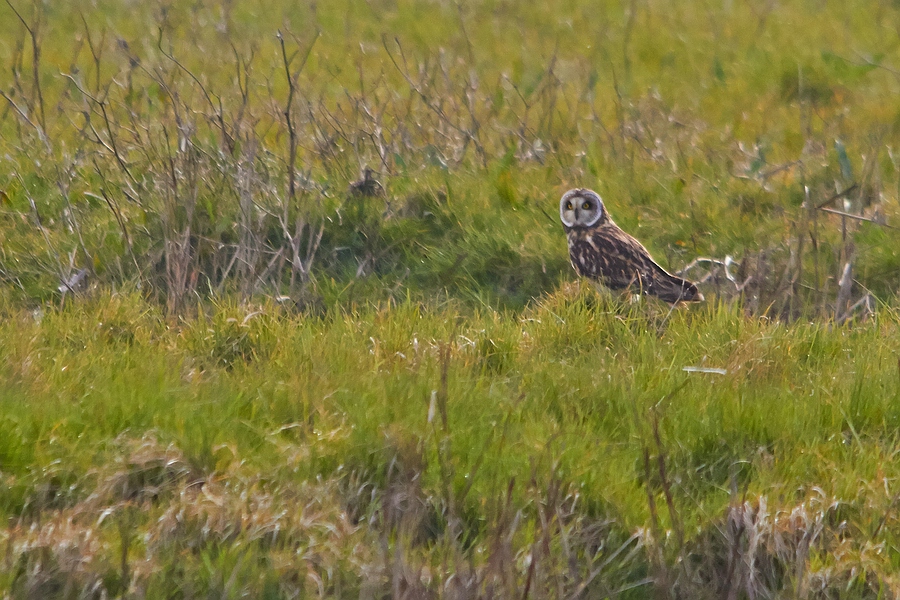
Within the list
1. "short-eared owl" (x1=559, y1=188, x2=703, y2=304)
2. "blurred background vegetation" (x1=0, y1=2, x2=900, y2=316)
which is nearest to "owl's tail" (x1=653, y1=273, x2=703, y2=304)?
"short-eared owl" (x1=559, y1=188, x2=703, y2=304)

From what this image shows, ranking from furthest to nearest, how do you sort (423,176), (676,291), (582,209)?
(423,176) < (582,209) < (676,291)

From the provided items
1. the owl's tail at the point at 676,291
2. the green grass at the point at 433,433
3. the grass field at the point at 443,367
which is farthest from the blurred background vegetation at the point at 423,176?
the green grass at the point at 433,433

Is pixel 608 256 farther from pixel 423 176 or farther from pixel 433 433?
pixel 433 433

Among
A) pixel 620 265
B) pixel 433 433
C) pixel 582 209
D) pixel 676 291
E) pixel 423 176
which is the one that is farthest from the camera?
pixel 423 176

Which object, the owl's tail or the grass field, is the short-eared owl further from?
the grass field

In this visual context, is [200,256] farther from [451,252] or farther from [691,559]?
[691,559]

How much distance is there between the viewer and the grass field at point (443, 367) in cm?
318

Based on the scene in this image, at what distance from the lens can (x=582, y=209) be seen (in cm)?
591

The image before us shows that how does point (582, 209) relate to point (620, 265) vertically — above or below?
above

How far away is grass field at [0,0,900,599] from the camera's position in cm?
318

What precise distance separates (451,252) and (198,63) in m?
4.26

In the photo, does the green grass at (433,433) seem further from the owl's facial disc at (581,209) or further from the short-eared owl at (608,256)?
the owl's facial disc at (581,209)

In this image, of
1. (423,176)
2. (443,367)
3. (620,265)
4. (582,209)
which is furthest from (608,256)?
(443,367)

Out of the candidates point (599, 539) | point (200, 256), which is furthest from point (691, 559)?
point (200, 256)
